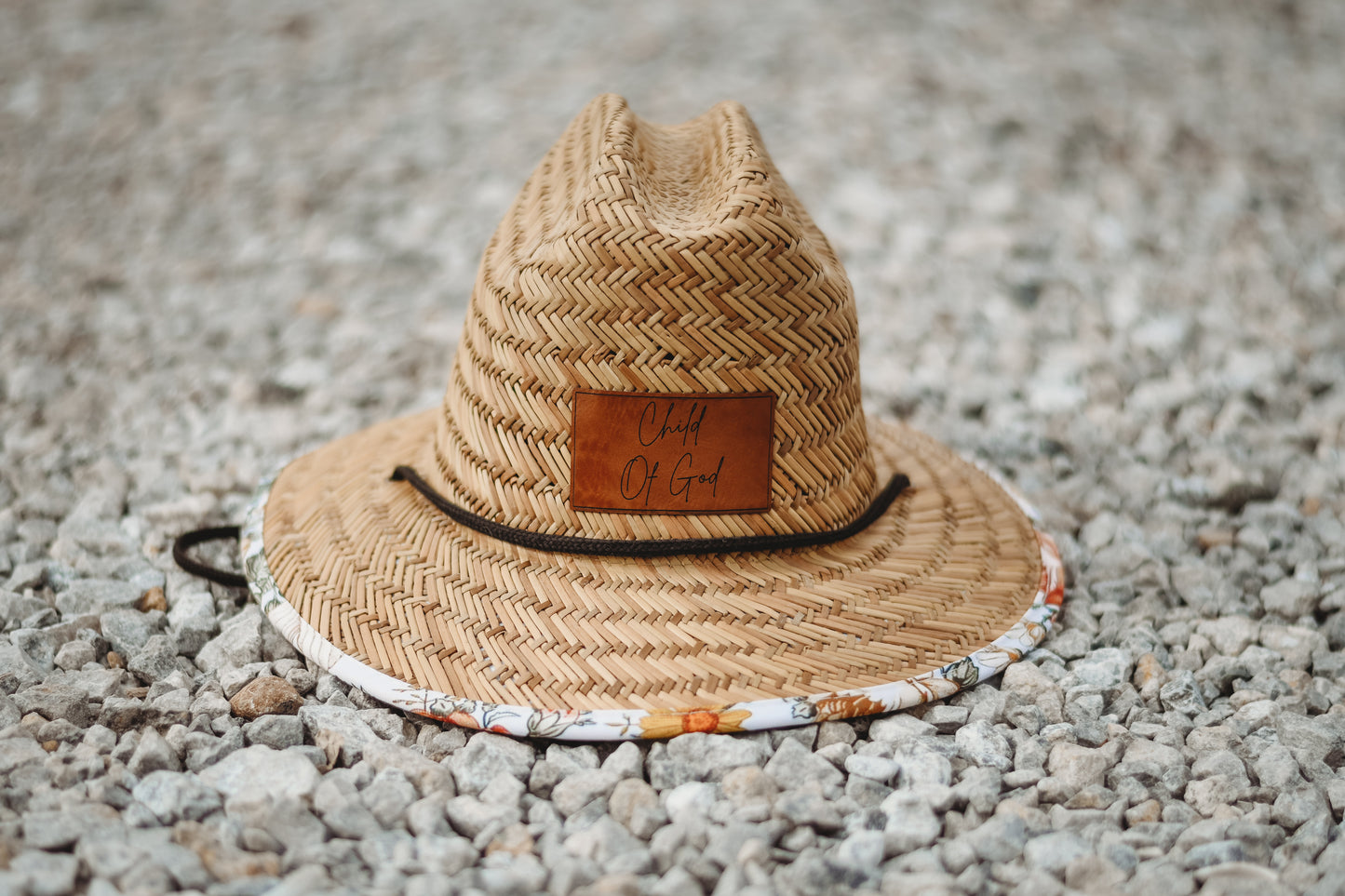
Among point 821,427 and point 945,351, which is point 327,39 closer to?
point 945,351

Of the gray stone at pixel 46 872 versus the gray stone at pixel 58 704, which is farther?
the gray stone at pixel 58 704

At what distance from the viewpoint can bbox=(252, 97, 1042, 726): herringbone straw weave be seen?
1.38 m

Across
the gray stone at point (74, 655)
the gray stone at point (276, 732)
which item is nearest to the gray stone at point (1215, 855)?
the gray stone at point (276, 732)

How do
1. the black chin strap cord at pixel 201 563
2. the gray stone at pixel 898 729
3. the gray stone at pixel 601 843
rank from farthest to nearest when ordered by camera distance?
the black chin strap cord at pixel 201 563
the gray stone at pixel 898 729
the gray stone at pixel 601 843

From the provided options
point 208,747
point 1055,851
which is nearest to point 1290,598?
point 1055,851

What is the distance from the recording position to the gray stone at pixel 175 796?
1.25 meters

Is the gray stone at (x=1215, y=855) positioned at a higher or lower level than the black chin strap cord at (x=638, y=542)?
lower

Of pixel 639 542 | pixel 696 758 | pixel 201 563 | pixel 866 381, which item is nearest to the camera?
pixel 696 758

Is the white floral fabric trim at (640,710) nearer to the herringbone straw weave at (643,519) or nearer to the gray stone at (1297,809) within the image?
the herringbone straw weave at (643,519)

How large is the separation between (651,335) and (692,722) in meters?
0.50

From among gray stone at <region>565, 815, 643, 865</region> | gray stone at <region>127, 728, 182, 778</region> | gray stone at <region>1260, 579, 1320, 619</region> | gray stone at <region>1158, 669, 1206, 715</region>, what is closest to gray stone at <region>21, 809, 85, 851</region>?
gray stone at <region>127, 728, 182, 778</region>

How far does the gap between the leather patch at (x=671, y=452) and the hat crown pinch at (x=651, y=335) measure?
15 mm

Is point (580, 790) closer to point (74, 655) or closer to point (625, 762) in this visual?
point (625, 762)

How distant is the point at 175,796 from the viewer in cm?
126
